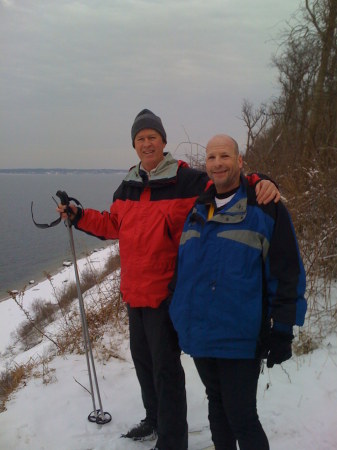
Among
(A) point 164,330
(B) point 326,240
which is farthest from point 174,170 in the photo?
(B) point 326,240

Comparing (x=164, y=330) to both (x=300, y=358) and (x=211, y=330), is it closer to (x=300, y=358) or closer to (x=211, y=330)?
(x=211, y=330)

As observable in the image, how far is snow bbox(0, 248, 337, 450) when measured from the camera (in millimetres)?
2420

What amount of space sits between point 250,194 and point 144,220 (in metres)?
0.67

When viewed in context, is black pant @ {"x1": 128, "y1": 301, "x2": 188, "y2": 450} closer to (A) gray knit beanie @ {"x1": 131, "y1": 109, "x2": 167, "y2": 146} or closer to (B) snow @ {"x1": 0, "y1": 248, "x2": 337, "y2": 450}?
(B) snow @ {"x1": 0, "y1": 248, "x2": 337, "y2": 450}

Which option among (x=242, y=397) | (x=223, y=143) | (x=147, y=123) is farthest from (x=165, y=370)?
(x=147, y=123)

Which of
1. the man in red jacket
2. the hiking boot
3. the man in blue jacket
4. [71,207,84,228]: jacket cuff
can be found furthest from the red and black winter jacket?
the hiking boot

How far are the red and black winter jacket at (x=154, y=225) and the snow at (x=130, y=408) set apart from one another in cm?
117

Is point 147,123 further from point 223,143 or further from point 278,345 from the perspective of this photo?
point 278,345

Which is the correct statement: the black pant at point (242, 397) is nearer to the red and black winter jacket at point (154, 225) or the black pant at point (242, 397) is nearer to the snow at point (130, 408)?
the red and black winter jacket at point (154, 225)

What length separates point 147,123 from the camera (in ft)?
7.20

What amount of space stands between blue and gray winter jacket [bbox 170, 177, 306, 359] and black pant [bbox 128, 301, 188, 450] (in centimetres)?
32

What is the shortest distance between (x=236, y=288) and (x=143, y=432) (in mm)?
1491

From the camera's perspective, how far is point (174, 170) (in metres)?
2.16

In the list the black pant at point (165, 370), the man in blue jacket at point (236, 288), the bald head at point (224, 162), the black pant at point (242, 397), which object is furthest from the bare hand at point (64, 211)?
the black pant at point (242, 397)
